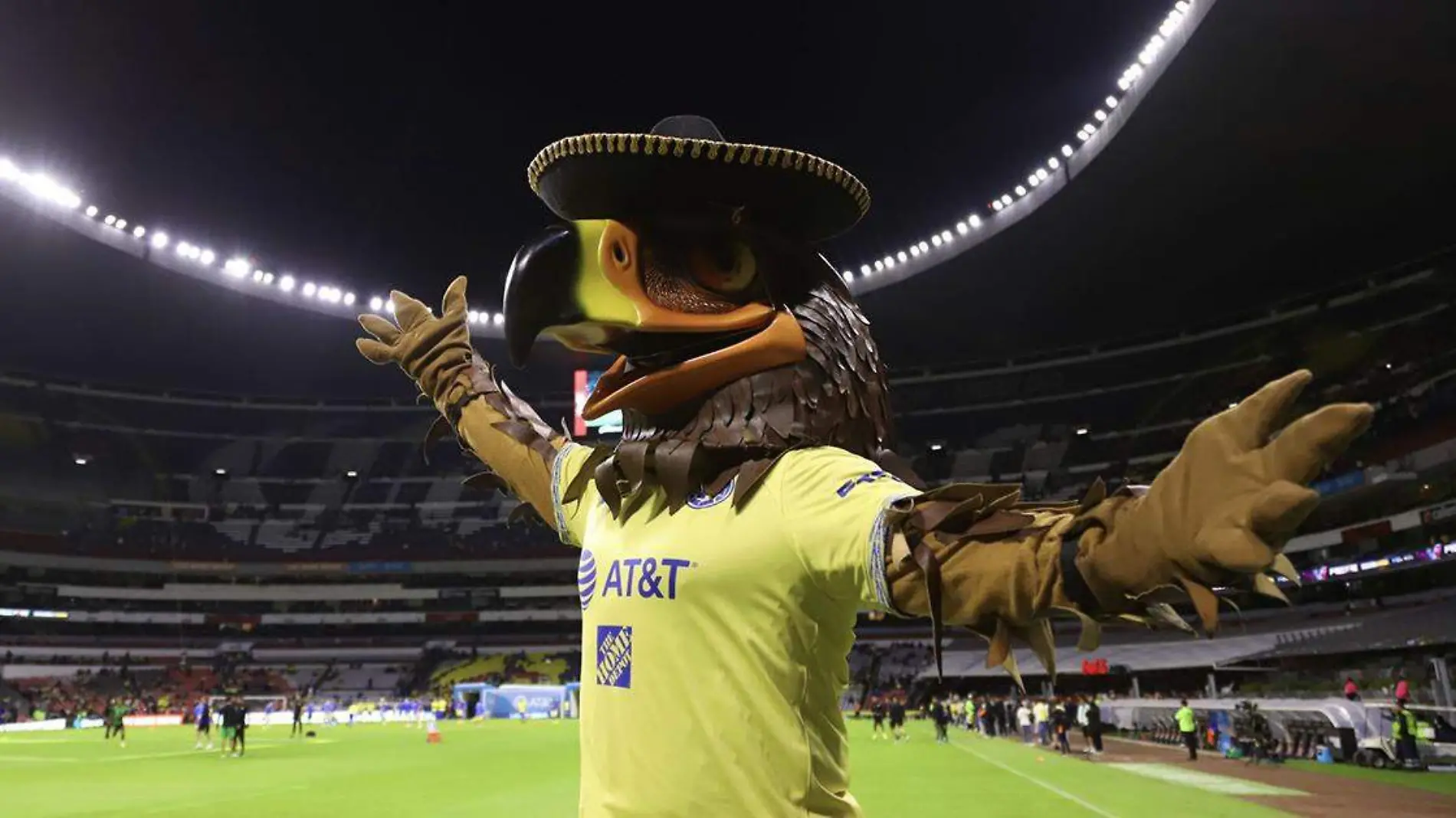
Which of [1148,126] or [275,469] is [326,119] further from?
[275,469]

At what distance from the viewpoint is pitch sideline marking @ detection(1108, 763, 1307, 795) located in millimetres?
10148

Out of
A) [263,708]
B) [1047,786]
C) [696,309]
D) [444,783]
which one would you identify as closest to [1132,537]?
[696,309]

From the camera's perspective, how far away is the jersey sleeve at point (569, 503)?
2.32 metres

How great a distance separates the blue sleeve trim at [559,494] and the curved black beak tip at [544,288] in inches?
27.9

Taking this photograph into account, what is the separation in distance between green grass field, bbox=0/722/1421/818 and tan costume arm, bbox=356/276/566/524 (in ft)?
22.8

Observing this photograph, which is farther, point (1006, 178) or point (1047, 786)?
point (1006, 178)

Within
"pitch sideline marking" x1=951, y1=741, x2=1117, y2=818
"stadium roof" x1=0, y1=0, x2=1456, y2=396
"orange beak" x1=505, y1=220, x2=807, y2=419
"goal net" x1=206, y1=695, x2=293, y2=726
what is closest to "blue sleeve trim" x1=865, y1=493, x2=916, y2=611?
"orange beak" x1=505, y1=220, x2=807, y2=419

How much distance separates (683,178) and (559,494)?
95 centimetres

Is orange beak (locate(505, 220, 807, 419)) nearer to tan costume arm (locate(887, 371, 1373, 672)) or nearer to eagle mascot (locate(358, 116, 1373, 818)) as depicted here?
eagle mascot (locate(358, 116, 1373, 818))

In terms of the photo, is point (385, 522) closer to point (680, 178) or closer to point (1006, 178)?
point (1006, 178)

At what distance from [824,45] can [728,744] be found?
20887 mm

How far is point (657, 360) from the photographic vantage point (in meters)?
1.85

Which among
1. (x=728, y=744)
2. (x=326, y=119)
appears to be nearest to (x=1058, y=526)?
(x=728, y=744)

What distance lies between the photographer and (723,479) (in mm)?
1739
